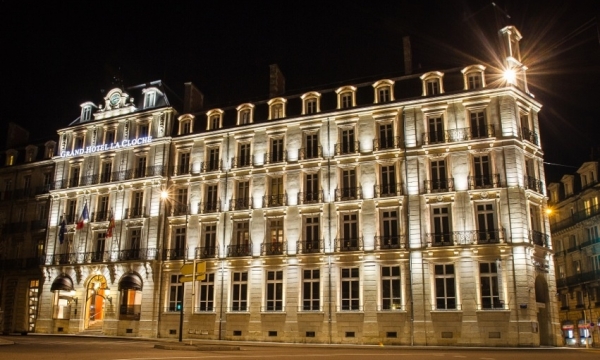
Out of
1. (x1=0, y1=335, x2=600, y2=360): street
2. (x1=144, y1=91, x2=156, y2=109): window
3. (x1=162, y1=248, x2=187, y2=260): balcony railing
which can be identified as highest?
(x1=144, y1=91, x2=156, y2=109): window

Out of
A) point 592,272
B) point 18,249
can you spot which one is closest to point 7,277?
point 18,249

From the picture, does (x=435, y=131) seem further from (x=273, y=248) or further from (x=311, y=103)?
(x=273, y=248)

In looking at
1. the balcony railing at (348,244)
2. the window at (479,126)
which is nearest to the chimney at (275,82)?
the balcony railing at (348,244)

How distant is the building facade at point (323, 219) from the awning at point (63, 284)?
0.30ft

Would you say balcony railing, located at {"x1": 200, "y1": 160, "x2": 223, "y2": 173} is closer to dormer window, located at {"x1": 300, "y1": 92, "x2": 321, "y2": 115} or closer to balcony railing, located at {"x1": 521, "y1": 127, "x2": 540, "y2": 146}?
dormer window, located at {"x1": 300, "y1": 92, "x2": 321, "y2": 115}

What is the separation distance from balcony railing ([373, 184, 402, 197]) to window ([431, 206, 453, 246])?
2.47m

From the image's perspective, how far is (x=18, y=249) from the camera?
46219 mm

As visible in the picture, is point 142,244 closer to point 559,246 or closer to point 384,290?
point 384,290

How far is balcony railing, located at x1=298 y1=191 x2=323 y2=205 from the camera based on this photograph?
3491cm

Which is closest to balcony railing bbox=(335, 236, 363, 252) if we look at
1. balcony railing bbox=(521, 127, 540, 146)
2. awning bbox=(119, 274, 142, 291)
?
balcony railing bbox=(521, 127, 540, 146)

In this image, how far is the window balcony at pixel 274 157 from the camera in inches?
1452

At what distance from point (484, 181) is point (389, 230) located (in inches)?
242

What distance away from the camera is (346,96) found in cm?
3647

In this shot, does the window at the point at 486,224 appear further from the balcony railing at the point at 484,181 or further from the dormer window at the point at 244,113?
the dormer window at the point at 244,113
